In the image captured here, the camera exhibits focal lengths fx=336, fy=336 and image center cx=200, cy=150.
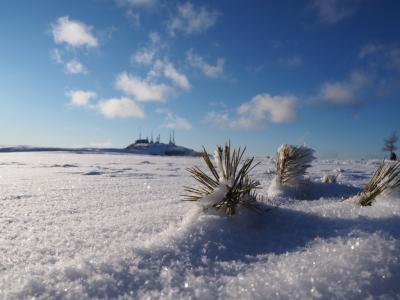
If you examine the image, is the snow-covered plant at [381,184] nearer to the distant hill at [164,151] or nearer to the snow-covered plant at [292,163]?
the snow-covered plant at [292,163]

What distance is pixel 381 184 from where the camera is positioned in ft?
5.22

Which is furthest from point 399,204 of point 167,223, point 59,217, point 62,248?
point 59,217

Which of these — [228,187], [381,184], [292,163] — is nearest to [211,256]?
[228,187]

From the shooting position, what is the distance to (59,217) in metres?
1.79

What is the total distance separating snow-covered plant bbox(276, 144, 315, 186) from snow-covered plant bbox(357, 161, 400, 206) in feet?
2.69

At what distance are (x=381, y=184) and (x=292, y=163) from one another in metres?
0.92

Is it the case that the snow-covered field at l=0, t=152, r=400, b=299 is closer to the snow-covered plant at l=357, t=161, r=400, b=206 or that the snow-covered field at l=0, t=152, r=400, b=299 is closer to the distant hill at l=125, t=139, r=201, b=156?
the snow-covered plant at l=357, t=161, r=400, b=206

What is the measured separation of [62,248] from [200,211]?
548mm

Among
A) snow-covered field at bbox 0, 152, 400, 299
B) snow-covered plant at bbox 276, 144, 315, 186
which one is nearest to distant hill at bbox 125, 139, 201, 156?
snow-covered plant at bbox 276, 144, 315, 186

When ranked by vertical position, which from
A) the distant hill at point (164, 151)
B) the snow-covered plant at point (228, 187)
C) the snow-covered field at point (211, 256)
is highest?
the distant hill at point (164, 151)

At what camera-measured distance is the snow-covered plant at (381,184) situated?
A: 5.14 feet

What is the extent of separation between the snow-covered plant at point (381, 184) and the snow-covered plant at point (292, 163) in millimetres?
820

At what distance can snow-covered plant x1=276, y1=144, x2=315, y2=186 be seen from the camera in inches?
97.1

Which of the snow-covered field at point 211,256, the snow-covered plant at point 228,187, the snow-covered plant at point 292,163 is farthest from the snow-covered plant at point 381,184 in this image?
the snow-covered plant at point 292,163
